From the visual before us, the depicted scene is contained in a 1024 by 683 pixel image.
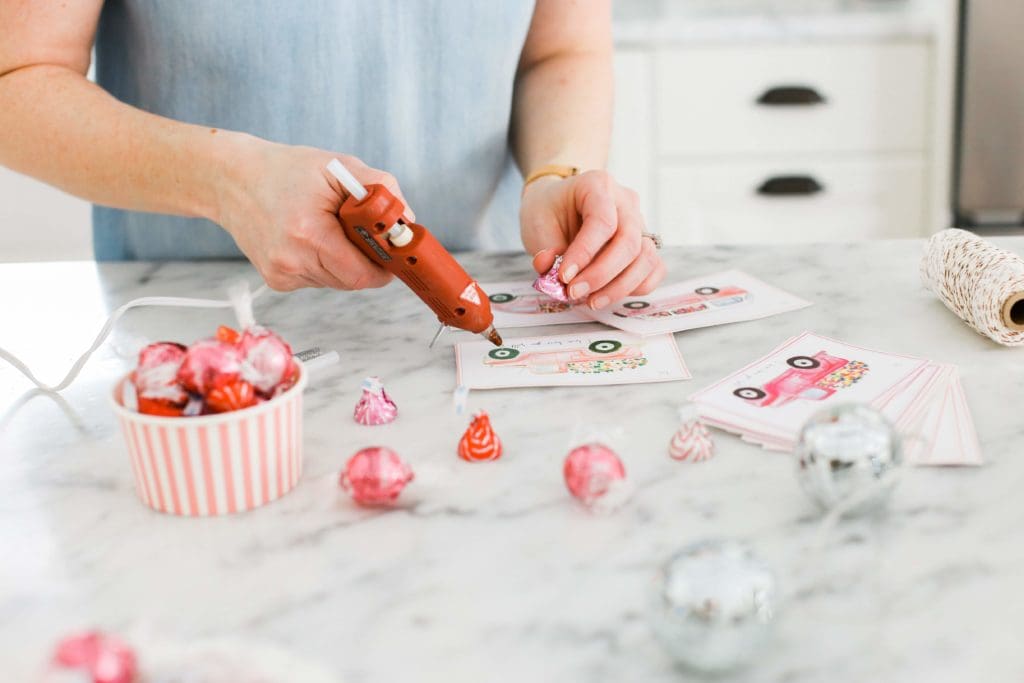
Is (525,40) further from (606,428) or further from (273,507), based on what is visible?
(273,507)

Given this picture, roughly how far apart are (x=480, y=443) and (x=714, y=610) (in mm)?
261

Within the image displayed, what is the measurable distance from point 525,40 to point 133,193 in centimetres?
56

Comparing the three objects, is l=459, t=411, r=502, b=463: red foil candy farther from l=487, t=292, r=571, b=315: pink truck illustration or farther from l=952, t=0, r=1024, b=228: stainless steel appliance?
l=952, t=0, r=1024, b=228: stainless steel appliance

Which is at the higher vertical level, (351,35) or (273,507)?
(351,35)

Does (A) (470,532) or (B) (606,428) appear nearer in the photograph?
(A) (470,532)

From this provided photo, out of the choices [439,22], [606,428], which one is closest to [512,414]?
[606,428]

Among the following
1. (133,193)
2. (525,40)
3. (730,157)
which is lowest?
(730,157)

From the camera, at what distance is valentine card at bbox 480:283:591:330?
1007mm

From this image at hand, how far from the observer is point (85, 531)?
0.66 m

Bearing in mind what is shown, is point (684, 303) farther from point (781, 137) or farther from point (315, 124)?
point (781, 137)

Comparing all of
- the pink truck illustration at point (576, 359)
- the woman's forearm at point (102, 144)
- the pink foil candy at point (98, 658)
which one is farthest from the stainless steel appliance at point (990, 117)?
the pink foil candy at point (98, 658)

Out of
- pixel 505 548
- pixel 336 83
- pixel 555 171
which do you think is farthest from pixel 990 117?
pixel 505 548

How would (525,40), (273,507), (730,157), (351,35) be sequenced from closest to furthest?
(273,507)
(351,35)
(525,40)
(730,157)

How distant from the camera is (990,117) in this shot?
8.07 feet
